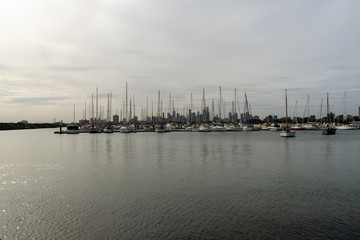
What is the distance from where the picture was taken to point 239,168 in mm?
32156

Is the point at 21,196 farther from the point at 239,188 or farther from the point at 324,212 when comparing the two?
the point at 324,212

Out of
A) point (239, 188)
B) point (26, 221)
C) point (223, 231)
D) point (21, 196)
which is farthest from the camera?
point (239, 188)

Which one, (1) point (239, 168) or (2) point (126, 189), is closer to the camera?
(2) point (126, 189)

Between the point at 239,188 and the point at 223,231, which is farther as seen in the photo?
the point at 239,188

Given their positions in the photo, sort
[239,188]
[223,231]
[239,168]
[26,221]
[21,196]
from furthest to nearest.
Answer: [239,168] < [239,188] < [21,196] < [26,221] < [223,231]

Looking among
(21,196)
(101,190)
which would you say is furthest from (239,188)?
(21,196)

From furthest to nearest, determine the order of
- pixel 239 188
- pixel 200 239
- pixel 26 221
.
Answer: pixel 239 188, pixel 26 221, pixel 200 239

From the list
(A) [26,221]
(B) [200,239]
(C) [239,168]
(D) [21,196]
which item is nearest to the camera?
(B) [200,239]

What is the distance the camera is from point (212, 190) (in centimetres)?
2197

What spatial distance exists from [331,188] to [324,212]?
6794 millimetres

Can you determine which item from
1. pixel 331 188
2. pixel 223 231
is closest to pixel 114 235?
pixel 223 231

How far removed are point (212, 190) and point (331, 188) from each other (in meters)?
10.0

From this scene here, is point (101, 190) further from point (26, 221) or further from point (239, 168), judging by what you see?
point (239, 168)

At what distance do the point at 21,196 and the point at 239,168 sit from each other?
22850 mm
